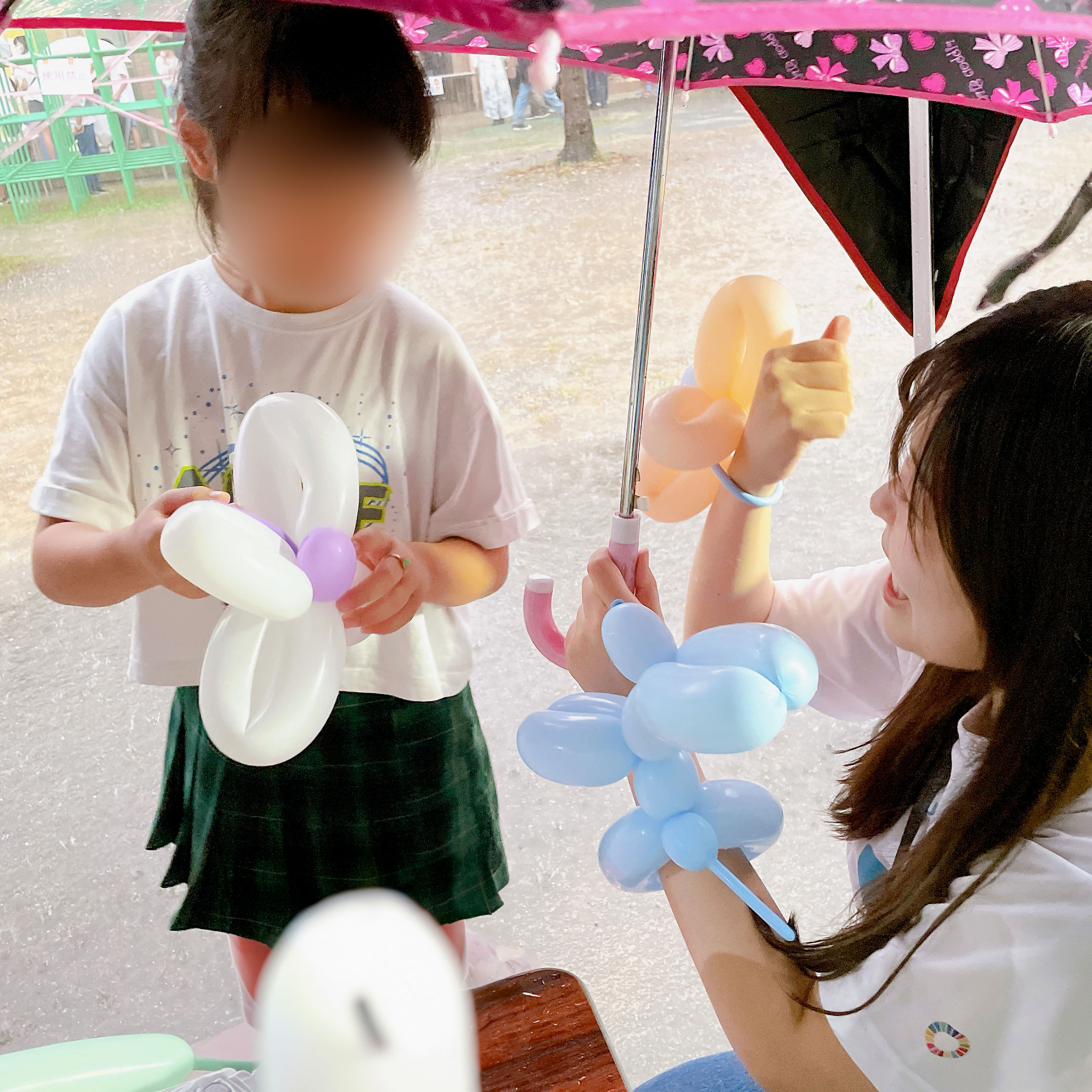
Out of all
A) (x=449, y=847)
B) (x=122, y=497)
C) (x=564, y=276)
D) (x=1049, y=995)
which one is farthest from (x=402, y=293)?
(x=564, y=276)

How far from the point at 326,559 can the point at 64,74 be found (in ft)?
2.06

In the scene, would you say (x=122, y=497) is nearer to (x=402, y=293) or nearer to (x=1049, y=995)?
(x=402, y=293)

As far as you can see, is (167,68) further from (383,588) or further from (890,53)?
(890,53)

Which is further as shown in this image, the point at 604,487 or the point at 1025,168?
the point at 1025,168

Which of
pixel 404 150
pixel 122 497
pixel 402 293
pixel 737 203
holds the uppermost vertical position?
pixel 404 150

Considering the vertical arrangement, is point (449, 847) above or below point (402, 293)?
below

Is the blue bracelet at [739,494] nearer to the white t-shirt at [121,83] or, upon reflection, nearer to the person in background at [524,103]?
the person in background at [524,103]

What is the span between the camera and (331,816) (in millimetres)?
866

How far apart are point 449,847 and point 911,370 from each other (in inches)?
21.2

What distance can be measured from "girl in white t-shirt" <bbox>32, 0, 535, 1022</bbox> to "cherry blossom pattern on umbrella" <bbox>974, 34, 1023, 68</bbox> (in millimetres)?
463

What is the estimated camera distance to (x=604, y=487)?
93.0 inches

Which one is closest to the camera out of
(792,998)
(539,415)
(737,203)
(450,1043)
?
(450,1043)

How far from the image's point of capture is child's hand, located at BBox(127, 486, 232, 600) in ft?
2.17

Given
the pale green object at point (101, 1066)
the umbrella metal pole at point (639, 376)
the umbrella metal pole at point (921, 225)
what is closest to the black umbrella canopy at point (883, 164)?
the umbrella metal pole at point (921, 225)
